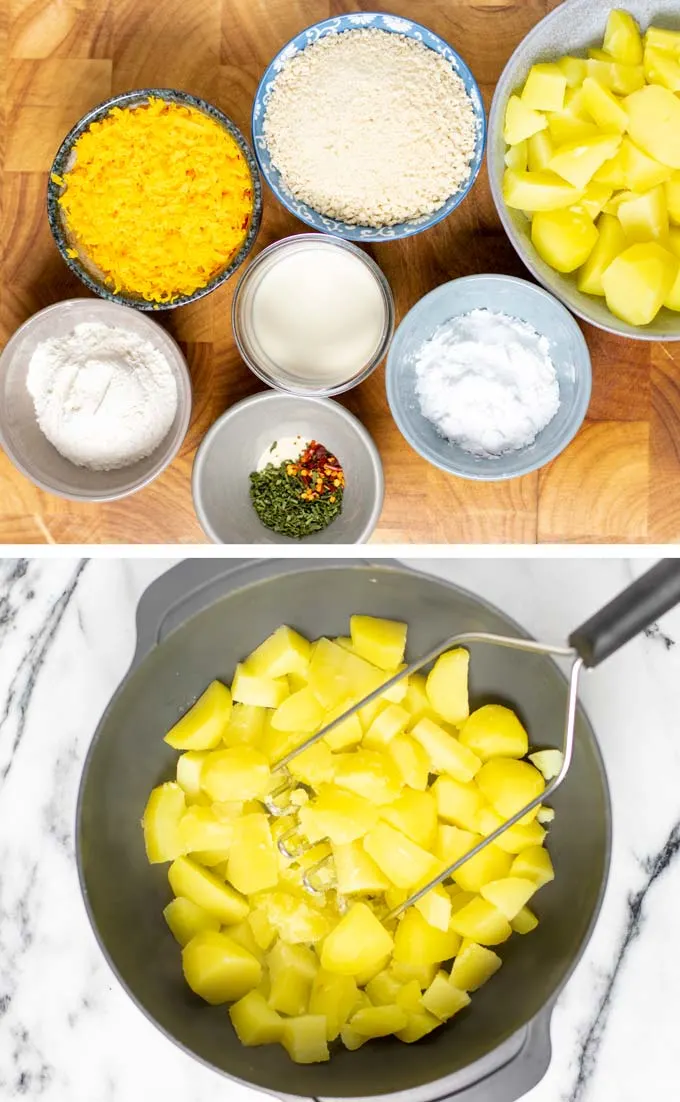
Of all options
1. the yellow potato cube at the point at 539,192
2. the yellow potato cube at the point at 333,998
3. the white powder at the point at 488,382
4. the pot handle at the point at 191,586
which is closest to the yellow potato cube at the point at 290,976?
the yellow potato cube at the point at 333,998

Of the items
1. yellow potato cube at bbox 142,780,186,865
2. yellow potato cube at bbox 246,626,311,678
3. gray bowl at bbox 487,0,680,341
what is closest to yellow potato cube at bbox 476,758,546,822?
yellow potato cube at bbox 246,626,311,678

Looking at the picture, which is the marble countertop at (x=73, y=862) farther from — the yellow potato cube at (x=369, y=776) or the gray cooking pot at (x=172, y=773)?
the yellow potato cube at (x=369, y=776)

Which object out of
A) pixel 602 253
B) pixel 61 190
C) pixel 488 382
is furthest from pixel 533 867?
pixel 61 190

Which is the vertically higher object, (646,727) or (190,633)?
(190,633)

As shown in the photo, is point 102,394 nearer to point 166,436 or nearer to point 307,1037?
point 166,436

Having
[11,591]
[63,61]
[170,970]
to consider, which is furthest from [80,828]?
[63,61]

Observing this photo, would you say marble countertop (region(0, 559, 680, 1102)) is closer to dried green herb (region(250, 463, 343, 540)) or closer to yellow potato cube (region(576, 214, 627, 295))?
dried green herb (region(250, 463, 343, 540))

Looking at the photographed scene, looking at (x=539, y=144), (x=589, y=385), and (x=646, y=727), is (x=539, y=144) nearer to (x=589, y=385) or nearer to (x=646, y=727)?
(x=589, y=385)
